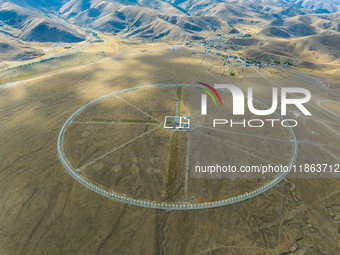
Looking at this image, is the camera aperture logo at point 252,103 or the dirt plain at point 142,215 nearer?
the dirt plain at point 142,215

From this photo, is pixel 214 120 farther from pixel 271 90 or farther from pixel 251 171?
pixel 271 90

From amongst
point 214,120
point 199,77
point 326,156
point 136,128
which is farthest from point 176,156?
point 199,77

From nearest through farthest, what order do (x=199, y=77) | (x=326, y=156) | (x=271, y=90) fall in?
(x=326, y=156) < (x=271, y=90) < (x=199, y=77)

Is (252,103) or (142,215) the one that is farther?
(252,103)

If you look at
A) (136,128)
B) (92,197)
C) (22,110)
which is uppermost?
(22,110)

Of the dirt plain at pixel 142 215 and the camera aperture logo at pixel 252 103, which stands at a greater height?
the camera aperture logo at pixel 252 103

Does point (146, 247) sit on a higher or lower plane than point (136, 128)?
lower

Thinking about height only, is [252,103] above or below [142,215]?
above

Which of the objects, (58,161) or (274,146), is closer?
(58,161)

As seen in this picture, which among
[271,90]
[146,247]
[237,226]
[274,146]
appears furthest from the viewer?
[271,90]

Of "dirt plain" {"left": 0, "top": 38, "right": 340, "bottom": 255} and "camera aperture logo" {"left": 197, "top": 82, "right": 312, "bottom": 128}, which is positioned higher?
"camera aperture logo" {"left": 197, "top": 82, "right": 312, "bottom": 128}

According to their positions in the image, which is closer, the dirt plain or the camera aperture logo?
the dirt plain
